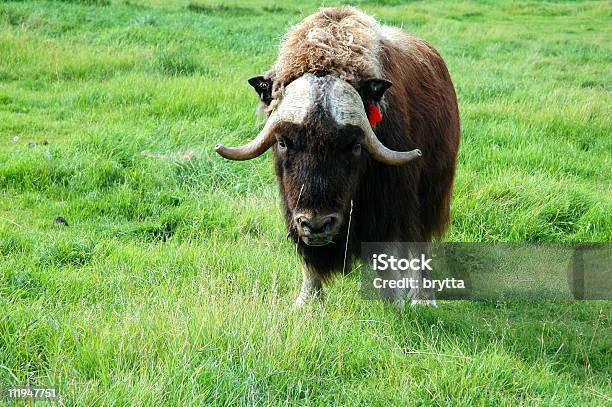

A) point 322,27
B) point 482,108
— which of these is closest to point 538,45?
point 482,108

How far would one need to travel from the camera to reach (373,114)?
3838mm

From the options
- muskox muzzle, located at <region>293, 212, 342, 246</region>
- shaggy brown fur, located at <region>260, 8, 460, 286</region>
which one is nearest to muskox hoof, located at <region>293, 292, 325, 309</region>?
shaggy brown fur, located at <region>260, 8, 460, 286</region>

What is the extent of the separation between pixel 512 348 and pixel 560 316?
96 cm

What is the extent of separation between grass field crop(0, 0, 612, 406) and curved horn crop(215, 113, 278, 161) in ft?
2.28

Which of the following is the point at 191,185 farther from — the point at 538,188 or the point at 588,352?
the point at 588,352

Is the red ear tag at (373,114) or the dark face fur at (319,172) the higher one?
the red ear tag at (373,114)

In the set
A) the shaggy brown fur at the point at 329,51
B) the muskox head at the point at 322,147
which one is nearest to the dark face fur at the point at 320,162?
the muskox head at the point at 322,147

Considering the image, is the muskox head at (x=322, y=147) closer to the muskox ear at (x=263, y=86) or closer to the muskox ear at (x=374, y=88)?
the muskox ear at (x=374, y=88)

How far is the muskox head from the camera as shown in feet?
11.7

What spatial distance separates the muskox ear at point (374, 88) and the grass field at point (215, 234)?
1107 mm

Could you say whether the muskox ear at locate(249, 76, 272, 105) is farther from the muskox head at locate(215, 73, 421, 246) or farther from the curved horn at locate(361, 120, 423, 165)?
the curved horn at locate(361, 120, 423, 165)

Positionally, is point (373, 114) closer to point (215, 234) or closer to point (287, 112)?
point (287, 112)

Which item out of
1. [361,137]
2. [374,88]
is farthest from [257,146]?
[374,88]

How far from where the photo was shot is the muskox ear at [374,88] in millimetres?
3779
